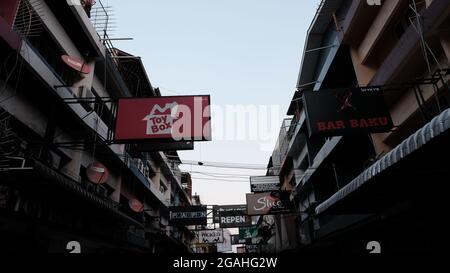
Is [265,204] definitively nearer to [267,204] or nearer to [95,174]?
[267,204]

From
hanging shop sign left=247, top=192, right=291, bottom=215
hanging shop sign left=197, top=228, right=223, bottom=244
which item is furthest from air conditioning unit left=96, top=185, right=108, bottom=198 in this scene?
hanging shop sign left=197, top=228, right=223, bottom=244

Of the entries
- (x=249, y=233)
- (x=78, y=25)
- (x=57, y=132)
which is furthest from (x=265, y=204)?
(x=249, y=233)

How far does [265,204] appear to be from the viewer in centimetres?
2172

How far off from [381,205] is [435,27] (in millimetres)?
5732

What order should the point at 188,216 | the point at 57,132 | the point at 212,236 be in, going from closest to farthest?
the point at 57,132 < the point at 188,216 < the point at 212,236

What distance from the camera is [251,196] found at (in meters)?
22.1

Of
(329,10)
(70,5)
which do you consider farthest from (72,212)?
(329,10)

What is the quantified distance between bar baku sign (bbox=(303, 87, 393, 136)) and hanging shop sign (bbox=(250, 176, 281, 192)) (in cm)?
1307

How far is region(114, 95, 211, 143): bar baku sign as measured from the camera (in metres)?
9.93

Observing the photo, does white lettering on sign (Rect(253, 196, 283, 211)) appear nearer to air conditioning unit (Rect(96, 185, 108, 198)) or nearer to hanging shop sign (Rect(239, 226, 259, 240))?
air conditioning unit (Rect(96, 185, 108, 198))

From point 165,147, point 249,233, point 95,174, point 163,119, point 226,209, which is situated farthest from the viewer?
point 249,233

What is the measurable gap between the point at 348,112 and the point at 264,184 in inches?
540

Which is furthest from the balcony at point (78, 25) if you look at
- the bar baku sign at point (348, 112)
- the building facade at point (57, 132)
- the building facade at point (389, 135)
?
the bar baku sign at point (348, 112)

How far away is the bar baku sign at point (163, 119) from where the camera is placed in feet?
32.6
